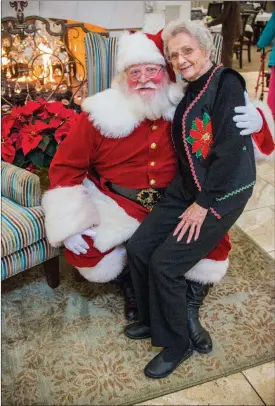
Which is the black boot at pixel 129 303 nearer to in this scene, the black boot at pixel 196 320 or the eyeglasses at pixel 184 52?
the black boot at pixel 196 320

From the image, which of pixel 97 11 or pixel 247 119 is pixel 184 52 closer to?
pixel 247 119

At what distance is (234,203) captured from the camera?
1635 mm

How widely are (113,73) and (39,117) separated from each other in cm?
46

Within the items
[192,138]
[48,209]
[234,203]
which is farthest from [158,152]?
[48,209]

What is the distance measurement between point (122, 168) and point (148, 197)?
0.17 metres

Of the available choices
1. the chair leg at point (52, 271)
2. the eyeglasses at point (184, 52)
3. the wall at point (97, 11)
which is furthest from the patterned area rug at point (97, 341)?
the wall at point (97, 11)

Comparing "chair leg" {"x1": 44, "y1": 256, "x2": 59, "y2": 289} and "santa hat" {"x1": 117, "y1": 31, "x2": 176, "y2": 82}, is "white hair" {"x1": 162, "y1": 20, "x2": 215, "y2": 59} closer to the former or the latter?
"santa hat" {"x1": 117, "y1": 31, "x2": 176, "y2": 82}

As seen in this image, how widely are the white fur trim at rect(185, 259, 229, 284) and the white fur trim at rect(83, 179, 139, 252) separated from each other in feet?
1.00

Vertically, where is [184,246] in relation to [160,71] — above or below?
below

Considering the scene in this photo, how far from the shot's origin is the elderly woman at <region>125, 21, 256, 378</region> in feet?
5.06

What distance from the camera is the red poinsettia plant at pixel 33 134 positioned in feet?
7.17

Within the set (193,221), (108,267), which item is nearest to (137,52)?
(193,221)

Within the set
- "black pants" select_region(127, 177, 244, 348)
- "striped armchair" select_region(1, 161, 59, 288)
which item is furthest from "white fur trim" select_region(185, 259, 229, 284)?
"striped armchair" select_region(1, 161, 59, 288)

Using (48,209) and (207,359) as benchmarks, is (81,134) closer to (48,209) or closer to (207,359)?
(48,209)
